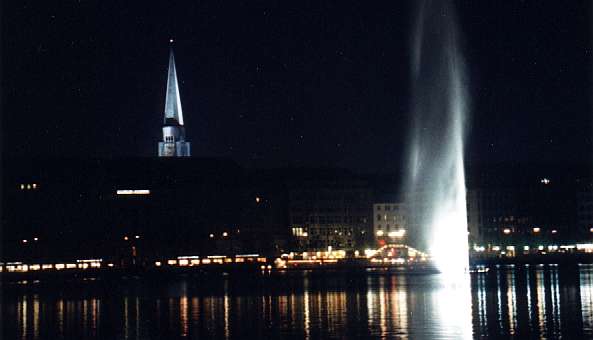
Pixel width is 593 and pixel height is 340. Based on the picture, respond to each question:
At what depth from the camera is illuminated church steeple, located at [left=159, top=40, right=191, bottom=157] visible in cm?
16738

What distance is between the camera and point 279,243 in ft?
485

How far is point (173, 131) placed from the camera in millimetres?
173000

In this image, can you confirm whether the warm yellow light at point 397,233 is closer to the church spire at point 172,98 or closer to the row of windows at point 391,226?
the row of windows at point 391,226

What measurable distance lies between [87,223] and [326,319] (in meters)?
88.0

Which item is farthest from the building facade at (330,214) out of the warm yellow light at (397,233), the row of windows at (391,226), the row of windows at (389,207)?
the warm yellow light at (397,233)

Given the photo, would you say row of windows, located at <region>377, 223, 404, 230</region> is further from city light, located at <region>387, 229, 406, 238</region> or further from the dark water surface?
the dark water surface

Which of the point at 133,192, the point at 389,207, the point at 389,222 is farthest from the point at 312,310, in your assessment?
Answer: the point at 389,207

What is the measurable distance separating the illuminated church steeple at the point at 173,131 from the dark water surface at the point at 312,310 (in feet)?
262

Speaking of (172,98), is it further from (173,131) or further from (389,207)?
(389,207)

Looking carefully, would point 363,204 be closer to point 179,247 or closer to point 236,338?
→ point 179,247

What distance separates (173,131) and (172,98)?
7674 millimetres

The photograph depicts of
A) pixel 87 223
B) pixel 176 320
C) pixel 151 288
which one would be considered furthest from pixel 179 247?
pixel 176 320

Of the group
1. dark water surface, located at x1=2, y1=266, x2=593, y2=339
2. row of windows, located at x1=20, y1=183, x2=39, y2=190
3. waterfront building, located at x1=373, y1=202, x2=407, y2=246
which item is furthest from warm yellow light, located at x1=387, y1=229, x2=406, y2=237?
dark water surface, located at x1=2, y1=266, x2=593, y2=339

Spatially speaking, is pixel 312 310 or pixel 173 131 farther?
pixel 173 131
